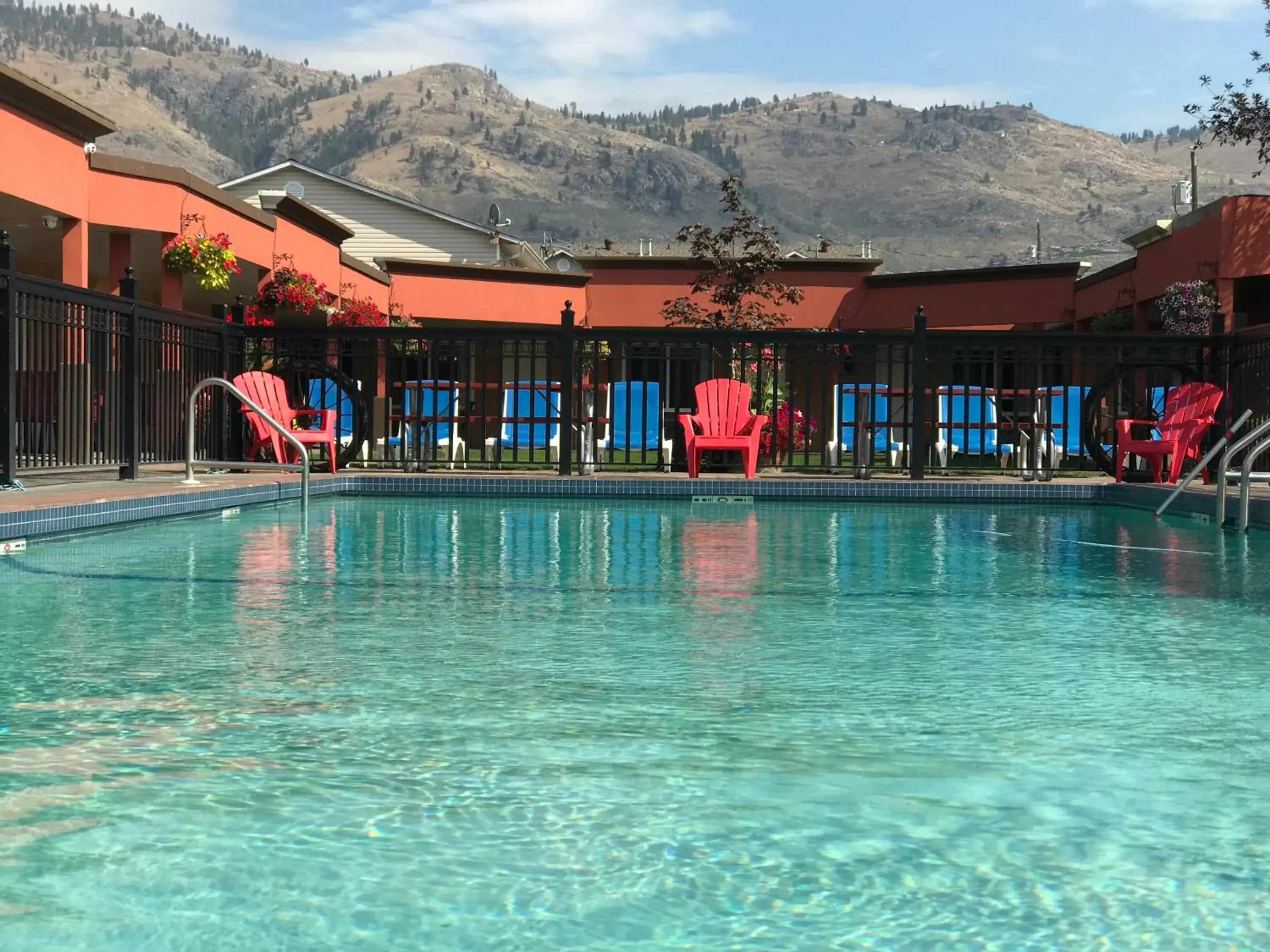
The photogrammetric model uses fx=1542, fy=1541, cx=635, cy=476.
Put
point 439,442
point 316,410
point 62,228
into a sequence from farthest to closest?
point 439,442 → point 62,228 → point 316,410

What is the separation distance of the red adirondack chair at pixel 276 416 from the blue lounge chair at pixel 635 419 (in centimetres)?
281

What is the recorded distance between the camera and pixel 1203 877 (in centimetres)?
252

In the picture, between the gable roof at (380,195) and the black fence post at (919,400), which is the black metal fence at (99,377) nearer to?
the black fence post at (919,400)

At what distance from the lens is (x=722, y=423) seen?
14227mm

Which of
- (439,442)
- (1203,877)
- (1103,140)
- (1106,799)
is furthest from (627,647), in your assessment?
(1103,140)

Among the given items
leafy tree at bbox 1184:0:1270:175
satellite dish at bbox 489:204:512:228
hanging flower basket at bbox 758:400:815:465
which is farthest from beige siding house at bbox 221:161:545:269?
hanging flower basket at bbox 758:400:815:465

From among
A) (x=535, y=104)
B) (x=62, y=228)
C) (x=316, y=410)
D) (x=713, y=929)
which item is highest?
(x=535, y=104)

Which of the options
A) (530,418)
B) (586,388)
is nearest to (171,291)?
(586,388)

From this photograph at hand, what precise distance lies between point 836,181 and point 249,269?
160 meters

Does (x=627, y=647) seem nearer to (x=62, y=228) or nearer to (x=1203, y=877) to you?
(x=1203, y=877)

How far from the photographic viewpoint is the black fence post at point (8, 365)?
9.66 metres

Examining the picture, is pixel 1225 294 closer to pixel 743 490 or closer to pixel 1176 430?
pixel 1176 430

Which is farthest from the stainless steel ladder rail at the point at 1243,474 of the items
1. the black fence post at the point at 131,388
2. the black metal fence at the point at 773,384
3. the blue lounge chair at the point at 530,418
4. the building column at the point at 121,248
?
the building column at the point at 121,248

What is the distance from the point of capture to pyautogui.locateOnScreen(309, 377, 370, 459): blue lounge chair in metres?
14.4
